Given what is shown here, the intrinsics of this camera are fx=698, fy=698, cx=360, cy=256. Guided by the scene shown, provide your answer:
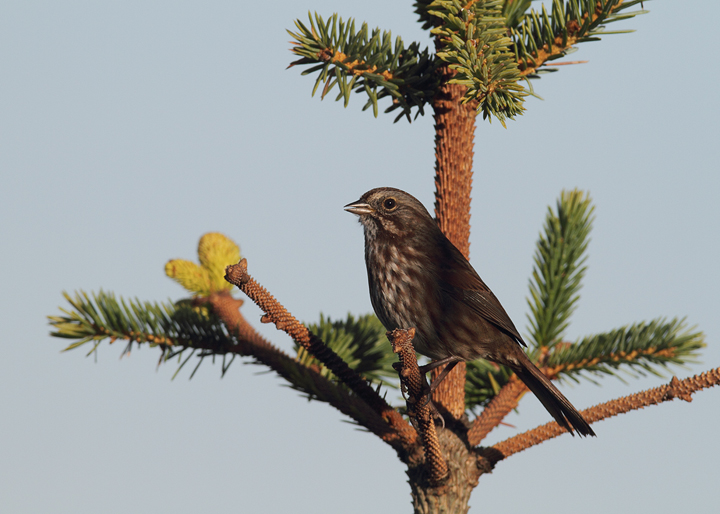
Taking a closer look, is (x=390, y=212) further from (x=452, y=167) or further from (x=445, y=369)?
(x=445, y=369)

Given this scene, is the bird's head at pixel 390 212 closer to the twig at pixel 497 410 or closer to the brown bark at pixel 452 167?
the brown bark at pixel 452 167

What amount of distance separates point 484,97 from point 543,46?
0.67 metres

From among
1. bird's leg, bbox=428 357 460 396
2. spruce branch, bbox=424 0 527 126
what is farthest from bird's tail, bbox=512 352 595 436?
spruce branch, bbox=424 0 527 126

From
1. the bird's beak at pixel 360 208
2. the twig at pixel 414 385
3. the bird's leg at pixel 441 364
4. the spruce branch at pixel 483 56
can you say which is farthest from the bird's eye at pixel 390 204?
the twig at pixel 414 385

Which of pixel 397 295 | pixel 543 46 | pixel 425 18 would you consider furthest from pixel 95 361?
pixel 543 46

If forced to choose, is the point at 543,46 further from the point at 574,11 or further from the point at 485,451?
the point at 485,451

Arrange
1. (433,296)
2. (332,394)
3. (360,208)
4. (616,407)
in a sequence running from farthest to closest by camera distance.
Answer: (360,208) → (433,296) → (332,394) → (616,407)

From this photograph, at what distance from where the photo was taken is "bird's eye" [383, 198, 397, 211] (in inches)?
197

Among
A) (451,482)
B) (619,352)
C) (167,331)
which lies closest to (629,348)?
(619,352)

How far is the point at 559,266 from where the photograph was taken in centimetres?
468

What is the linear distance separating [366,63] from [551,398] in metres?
2.21

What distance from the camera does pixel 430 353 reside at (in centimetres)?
448

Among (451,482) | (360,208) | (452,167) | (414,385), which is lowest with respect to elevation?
(451,482)

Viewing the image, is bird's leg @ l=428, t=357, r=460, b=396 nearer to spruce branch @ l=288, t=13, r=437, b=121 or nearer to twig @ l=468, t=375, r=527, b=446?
twig @ l=468, t=375, r=527, b=446
